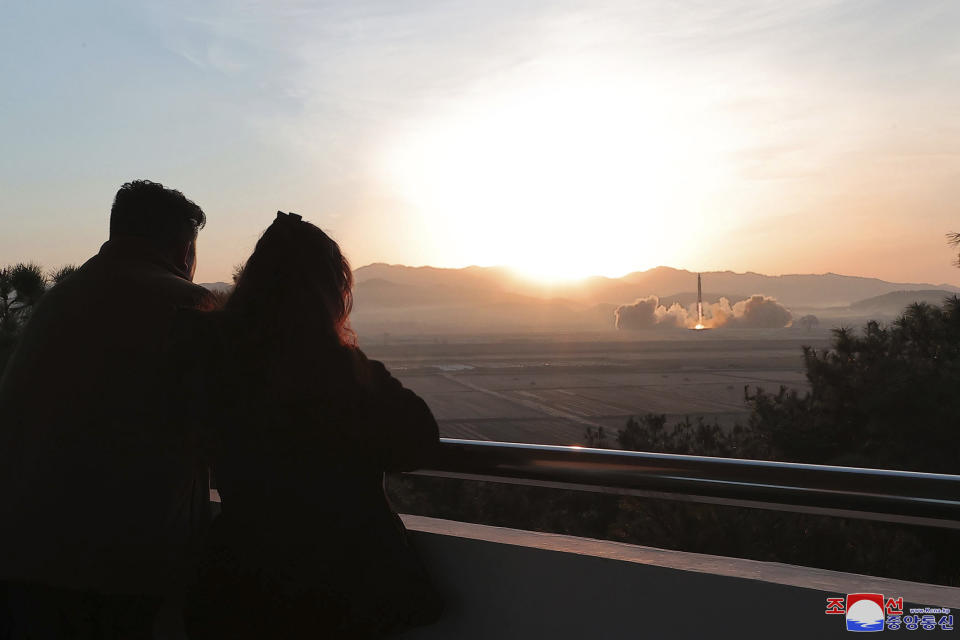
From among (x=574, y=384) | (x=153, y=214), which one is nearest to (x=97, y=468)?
(x=153, y=214)

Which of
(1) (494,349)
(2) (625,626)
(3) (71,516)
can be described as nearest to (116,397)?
(3) (71,516)

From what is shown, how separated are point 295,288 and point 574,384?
57183 mm

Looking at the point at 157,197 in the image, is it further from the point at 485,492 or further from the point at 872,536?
the point at 485,492

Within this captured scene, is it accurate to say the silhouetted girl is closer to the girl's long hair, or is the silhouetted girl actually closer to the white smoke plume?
the girl's long hair

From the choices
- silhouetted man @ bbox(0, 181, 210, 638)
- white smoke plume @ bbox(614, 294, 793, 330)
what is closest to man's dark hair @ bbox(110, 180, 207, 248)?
silhouetted man @ bbox(0, 181, 210, 638)

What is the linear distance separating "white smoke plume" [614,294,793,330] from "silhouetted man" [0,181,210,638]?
166 meters

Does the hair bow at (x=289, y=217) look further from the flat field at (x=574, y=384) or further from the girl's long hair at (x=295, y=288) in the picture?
the flat field at (x=574, y=384)

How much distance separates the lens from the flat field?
38.1m

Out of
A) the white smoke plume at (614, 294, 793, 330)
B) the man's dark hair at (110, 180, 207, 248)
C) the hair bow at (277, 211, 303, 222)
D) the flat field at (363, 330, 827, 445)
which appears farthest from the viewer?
the white smoke plume at (614, 294, 793, 330)

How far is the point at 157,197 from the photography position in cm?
194

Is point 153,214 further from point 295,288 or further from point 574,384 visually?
point 574,384

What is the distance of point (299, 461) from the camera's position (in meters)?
1.37

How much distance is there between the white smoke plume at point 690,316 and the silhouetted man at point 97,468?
165587 mm

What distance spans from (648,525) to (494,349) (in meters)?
97.5
